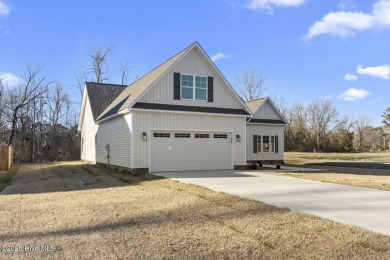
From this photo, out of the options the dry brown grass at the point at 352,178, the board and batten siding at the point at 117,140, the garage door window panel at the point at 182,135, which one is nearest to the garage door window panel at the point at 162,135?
the garage door window panel at the point at 182,135

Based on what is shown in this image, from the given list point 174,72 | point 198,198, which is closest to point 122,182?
point 198,198

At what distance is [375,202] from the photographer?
25.4ft

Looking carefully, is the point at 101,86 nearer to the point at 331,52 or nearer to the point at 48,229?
the point at 331,52

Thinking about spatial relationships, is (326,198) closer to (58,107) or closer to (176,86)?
(176,86)

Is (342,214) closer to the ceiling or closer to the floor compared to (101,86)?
closer to the floor

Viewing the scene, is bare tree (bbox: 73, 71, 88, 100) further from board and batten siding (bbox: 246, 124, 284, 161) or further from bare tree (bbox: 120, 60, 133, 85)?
board and batten siding (bbox: 246, 124, 284, 161)

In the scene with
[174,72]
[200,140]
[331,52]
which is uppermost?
[331,52]

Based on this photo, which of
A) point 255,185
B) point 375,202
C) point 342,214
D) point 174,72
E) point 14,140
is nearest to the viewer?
point 342,214

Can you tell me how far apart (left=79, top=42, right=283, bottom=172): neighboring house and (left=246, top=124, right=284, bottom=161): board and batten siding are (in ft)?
16.5

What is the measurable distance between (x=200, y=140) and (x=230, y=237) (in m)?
11.5

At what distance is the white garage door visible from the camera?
50.4ft

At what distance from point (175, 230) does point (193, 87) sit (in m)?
11.7

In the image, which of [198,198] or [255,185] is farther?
[255,185]

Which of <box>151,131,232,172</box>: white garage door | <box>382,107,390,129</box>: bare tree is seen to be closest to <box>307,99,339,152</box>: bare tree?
<box>382,107,390,129</box>: bare tree
